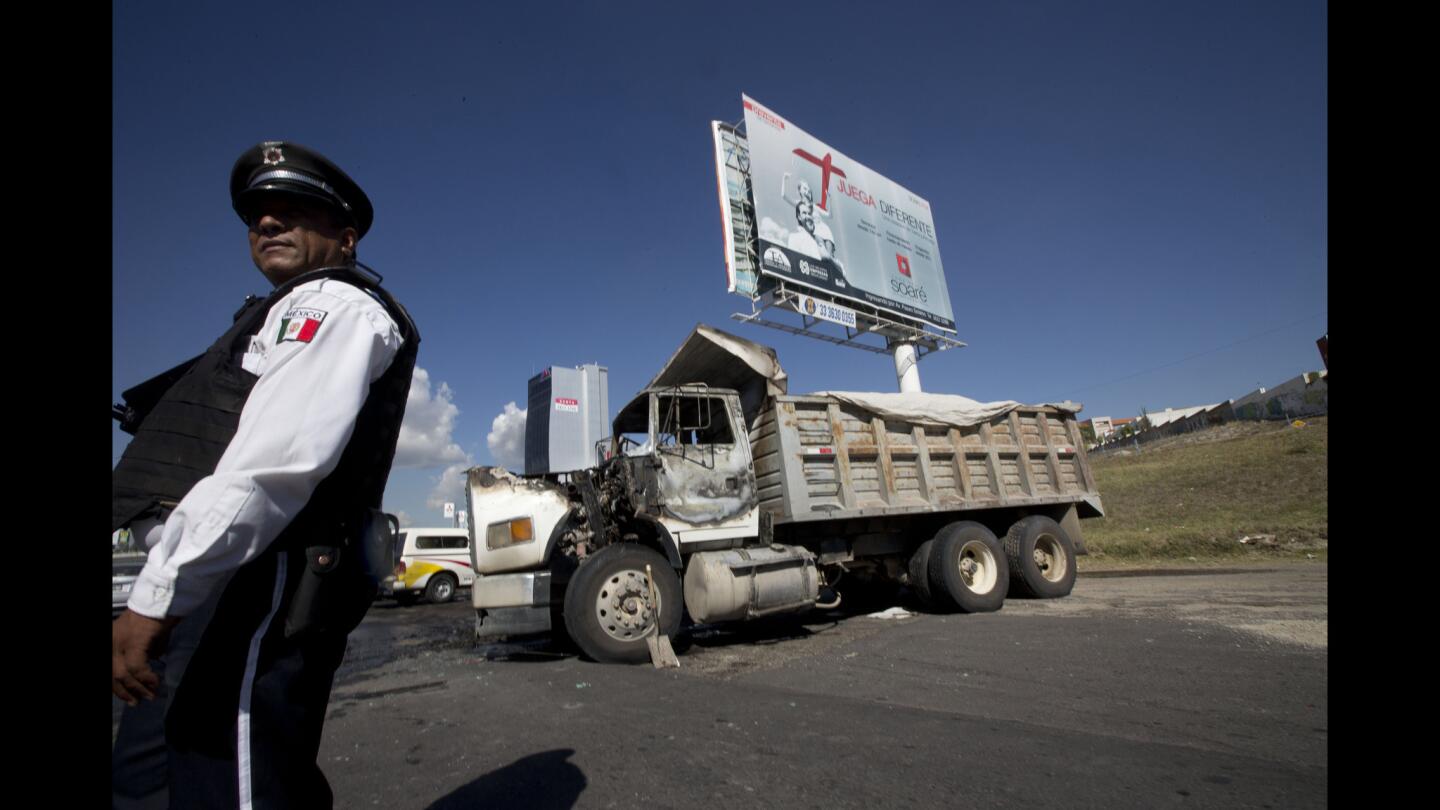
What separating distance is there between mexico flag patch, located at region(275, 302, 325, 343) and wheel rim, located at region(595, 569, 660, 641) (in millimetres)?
4515

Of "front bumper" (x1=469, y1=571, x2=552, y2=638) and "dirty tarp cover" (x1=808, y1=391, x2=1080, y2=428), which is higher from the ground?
"dirty tarp cover" (x1=808, y1=391, x2=1080, y2=428)

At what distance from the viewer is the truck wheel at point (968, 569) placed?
7.22m

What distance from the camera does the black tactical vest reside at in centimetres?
124

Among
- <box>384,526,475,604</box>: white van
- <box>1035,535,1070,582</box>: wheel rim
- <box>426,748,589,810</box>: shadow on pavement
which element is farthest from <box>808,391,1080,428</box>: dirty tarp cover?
<box>384,526,475,604</box>: white van

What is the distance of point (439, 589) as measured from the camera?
1560 centimetres

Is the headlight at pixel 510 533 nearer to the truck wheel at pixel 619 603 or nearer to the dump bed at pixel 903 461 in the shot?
the truck wheel at pixel 619 603

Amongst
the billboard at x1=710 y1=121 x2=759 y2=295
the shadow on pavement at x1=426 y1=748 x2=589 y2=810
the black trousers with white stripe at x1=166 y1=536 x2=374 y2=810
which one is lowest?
the shadow on pavement at x1=426 y1=748 x2=589 y2=810

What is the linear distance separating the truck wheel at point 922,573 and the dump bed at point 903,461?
530 mm

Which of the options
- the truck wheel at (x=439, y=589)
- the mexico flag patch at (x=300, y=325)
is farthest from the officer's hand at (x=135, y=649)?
the truck wheel at (x=439, y=589)

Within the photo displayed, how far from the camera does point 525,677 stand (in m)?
4.99

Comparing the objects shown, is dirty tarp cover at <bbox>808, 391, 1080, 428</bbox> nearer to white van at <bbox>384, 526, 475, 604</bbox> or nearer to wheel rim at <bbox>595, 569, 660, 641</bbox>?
wheel rim at <bbox>595, 569, 660, 641</bbox>

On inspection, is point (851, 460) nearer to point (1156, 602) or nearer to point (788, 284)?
point (1156, 602)

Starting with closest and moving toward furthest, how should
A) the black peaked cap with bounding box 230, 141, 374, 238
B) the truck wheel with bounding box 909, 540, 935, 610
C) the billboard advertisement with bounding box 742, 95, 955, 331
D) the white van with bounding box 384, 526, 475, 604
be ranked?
1. the black peaked cap with bounding box 230, 141, 374, 238
2. the truck wheel with bounding box 909, 540, 935, 610
3. the billboard advertisement with bounding box 742, 95, 955, 331
4. the white van with bounding box 384, 526, 475, 604
